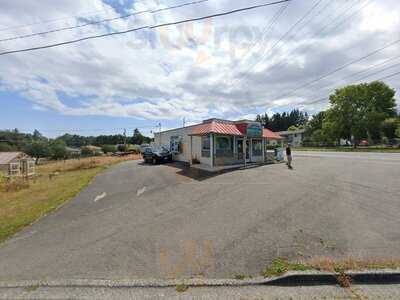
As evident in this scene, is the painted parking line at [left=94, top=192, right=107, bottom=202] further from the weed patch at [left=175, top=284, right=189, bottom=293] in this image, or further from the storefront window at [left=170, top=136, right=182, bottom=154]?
the storefront window at [left=170, top=136, right=182, bottom=154]

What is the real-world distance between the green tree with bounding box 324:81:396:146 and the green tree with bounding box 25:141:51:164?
8326 cm

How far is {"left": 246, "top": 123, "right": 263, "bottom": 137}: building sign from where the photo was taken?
2214cm

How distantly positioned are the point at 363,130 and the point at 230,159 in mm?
39651

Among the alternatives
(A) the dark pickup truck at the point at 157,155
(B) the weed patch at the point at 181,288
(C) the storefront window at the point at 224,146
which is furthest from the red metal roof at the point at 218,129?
(B) the weed patch at the point at 181,288

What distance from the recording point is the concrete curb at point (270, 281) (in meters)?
3.66

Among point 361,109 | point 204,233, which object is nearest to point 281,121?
point 361,109

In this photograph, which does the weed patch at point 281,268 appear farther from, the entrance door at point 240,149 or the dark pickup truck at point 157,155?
the dark pickup truck at point 157,155

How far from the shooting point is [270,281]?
372 cm

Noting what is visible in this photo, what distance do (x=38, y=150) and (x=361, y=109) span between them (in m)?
90.9

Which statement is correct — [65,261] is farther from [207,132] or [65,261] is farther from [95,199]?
[207,132]

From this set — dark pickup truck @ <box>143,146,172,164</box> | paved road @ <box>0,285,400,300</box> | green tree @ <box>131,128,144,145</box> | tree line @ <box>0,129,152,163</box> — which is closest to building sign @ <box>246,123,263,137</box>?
dark pickup truck @ <box>143,146,172,164</box>

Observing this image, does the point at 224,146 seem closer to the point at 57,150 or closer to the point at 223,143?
the point at 223,143

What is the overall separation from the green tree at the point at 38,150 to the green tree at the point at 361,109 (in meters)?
83.3

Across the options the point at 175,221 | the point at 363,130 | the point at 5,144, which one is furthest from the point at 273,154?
the point at 5,144
